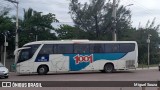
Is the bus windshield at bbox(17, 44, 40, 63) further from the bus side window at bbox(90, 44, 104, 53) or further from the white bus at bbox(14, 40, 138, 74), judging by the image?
the bus side window at bbox(90, 44, 104, 53)

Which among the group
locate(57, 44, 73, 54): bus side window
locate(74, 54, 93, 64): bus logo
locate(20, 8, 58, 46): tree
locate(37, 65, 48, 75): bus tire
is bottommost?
locate(37, 65, 48, 75): bus tire

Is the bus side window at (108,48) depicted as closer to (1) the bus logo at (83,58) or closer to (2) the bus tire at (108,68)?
(2) the bus tire at (108,68)

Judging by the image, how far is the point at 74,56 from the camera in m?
33.6

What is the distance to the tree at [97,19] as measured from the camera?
52.2 m

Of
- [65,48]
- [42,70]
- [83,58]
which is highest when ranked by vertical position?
[65,48]

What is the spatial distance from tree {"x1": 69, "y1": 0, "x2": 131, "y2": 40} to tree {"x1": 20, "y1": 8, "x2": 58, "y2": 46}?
3.63m

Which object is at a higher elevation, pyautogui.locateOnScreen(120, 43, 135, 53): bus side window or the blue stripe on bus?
pyautogui.locateOnScreen(120, 43, 135, 53): bus side window

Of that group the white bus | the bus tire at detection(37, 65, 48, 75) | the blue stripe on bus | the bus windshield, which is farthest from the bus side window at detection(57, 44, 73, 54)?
the bus windshield

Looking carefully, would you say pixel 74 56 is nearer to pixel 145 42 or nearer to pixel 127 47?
pixel 127 47

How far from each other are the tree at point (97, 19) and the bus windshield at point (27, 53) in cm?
2088

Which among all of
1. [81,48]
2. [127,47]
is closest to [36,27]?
[81,48]

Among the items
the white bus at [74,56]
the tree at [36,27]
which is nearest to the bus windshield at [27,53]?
the white bus at [74,56]

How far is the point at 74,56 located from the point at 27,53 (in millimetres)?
4328

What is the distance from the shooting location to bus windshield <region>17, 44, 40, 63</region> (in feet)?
106
